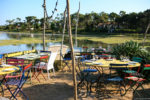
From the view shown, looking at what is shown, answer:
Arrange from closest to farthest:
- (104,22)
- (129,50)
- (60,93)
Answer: (60,93) < (129,50) < (104,22)

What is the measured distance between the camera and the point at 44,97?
3902 mm

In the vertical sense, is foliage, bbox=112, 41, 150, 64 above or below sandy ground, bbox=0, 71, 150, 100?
above

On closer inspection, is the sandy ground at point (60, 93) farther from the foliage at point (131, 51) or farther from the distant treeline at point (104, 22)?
the distant treeline at point (104, 22)

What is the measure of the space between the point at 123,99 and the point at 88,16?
217 ft

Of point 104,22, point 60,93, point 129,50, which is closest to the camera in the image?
point 60,93

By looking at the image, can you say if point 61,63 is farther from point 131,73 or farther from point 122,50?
point 131,73

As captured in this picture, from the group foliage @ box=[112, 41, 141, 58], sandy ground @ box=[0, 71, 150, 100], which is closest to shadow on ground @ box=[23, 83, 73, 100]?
sandy ground @ box=[0, 71, 150, 100]

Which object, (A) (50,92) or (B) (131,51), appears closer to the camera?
(A) (50,92)

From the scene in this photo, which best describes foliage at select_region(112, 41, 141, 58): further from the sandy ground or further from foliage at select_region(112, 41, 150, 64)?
the sandy ground

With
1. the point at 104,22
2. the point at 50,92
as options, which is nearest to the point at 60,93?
the point at 50,92

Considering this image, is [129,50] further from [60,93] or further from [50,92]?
[50,92]

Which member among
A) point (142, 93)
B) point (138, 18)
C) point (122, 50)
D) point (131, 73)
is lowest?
point (142, 93)

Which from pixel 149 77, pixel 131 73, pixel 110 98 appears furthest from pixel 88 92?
pixel 149 77

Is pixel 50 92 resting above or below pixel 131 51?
below
